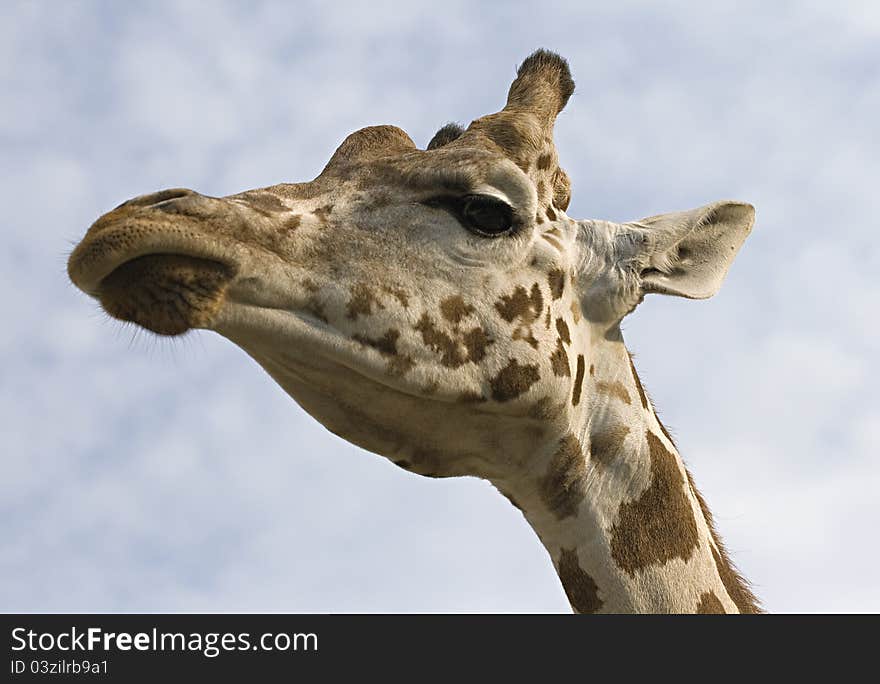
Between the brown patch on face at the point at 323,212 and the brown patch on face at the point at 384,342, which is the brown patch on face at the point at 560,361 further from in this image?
the brown patch on face at the point at 323,212

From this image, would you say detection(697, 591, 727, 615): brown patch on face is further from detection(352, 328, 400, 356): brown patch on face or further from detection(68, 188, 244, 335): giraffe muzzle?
detection(68, 188, 244, 335): giraffe muzzle

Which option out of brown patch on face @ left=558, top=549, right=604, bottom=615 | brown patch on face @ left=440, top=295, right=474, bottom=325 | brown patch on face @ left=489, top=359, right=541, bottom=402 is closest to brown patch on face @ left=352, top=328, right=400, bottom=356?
brown patch on face @ left=440, top=295, right=474, bottom=325

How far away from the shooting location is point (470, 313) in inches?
241

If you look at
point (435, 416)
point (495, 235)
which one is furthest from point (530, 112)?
point (435, 416)

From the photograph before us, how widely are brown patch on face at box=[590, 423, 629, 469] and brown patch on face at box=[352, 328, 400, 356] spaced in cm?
135

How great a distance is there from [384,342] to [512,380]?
27.9 inches

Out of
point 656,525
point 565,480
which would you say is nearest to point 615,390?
point 565,480

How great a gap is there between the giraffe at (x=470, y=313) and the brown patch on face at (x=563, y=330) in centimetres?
2

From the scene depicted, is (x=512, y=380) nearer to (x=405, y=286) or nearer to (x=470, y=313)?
(x=470, y=313)

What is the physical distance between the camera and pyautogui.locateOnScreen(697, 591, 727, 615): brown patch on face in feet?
20.8

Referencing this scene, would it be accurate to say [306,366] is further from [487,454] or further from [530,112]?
[530,112]

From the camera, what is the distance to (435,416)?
6.13 metres

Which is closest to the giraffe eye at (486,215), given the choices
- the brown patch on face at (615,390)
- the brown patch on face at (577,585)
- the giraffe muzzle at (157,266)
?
the brown patch on face at (615,390)

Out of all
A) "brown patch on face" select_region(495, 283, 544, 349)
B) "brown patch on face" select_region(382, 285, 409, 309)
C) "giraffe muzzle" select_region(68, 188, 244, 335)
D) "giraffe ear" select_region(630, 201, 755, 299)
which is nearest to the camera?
"giraffe muzzle" select_region(68, 188, 244, 335)
